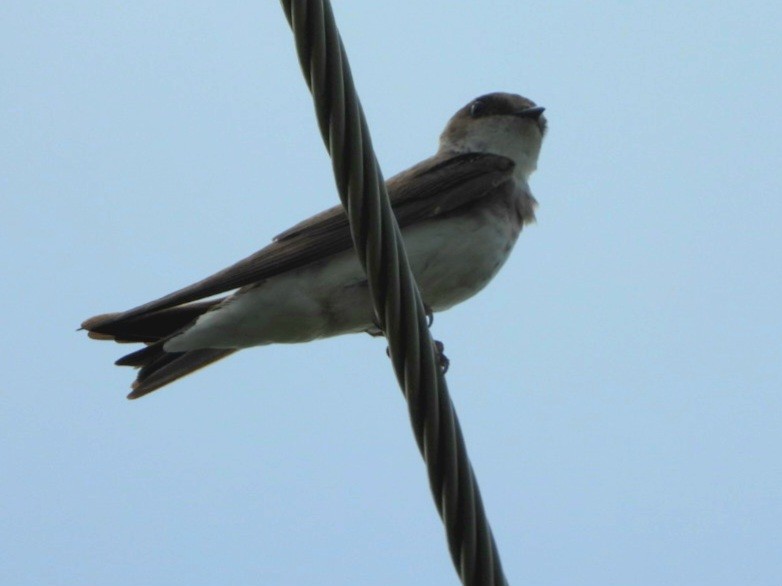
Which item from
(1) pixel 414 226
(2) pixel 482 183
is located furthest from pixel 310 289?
(2) pixel 482 183

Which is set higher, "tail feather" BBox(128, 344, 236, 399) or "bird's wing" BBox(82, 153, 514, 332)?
"bird's wing" BBox(82, 153, 514, 332)

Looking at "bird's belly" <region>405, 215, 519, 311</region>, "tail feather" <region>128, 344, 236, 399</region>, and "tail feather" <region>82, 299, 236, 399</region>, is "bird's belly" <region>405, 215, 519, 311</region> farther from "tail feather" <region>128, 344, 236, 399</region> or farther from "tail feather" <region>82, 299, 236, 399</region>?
"tail feather" <region>128, 344, 236, 399</region>

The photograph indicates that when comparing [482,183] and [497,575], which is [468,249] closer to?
[482,183]

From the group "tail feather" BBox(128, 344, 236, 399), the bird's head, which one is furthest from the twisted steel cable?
the bird's head

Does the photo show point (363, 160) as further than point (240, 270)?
No

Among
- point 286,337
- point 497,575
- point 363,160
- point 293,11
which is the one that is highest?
point 286,337

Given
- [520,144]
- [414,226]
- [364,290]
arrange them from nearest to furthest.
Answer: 1. [364,290]
2. [414,226]
3. [520,144]

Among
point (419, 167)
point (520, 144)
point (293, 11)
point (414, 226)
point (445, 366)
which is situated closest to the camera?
point (293, 11)
